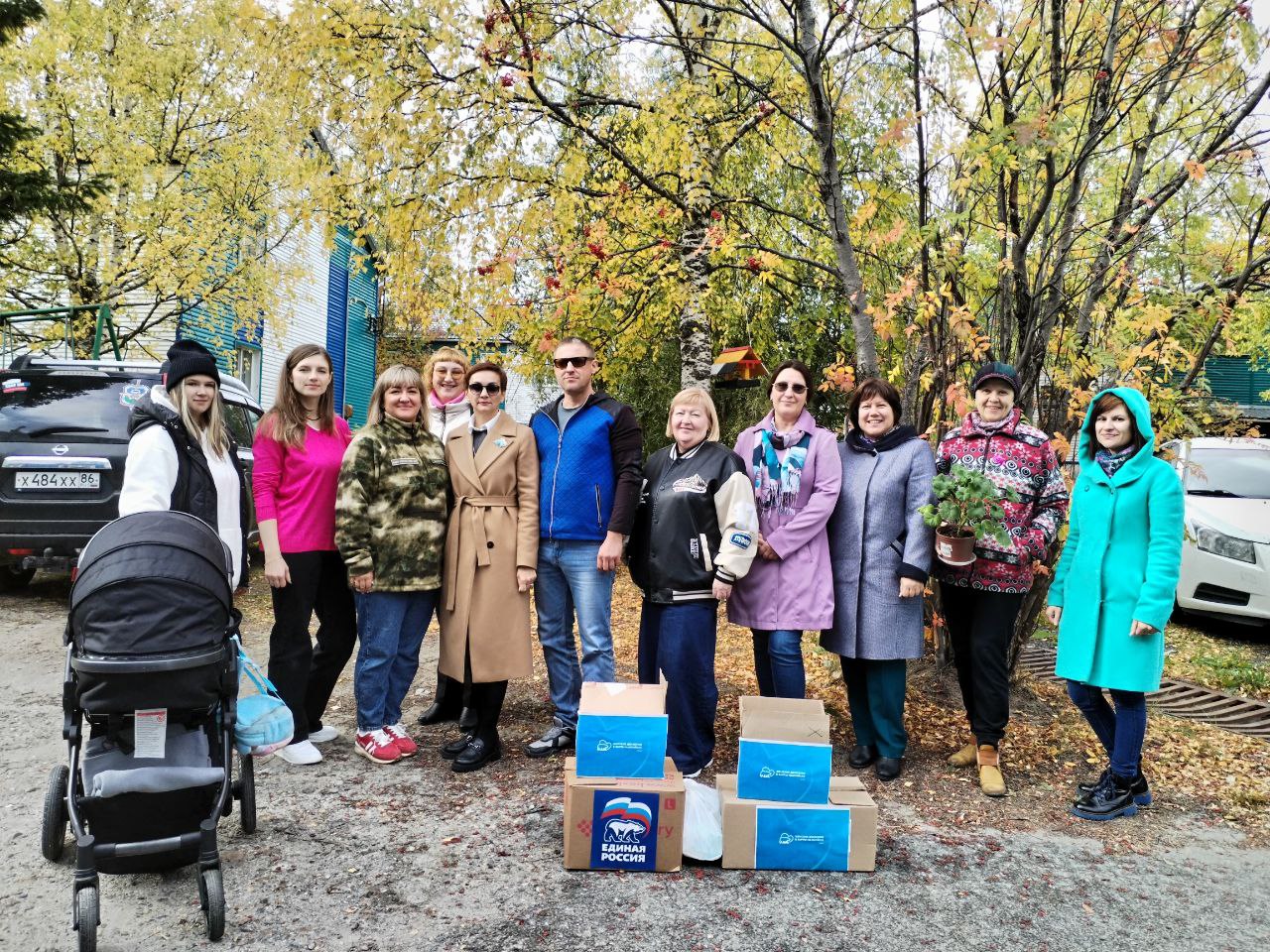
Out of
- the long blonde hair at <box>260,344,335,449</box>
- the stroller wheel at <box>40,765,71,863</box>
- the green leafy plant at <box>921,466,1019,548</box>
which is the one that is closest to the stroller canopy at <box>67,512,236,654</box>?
the stroller wheel at <box>40,765,71,863</box>

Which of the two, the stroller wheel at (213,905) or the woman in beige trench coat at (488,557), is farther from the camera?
the woman in beige trench coat at (488,557)

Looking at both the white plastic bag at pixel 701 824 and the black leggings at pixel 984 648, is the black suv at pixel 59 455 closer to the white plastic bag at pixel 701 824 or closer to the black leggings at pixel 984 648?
the white plastic bag at pixel 701 824

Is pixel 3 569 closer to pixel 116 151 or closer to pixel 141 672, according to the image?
pixel 116 151

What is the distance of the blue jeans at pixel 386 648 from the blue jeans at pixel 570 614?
Answer: 603mm

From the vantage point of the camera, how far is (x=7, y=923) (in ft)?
9.21

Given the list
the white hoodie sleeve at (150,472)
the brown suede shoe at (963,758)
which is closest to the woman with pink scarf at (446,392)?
the white hoodie sleeve at (150,472)

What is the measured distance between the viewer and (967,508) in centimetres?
400

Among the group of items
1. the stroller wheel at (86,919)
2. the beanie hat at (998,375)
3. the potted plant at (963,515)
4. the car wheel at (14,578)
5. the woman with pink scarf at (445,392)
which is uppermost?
the beanie hat at (998,375)

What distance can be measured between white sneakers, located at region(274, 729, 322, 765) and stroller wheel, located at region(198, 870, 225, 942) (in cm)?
161

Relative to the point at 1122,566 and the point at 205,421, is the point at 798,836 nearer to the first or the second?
the point at 1122,566

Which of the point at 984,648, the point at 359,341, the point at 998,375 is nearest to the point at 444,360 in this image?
the point at 998,375

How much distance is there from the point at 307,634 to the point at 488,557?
0.98 m

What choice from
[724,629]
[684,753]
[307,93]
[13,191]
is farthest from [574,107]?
[13,191]

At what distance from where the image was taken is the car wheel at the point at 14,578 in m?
8.49
